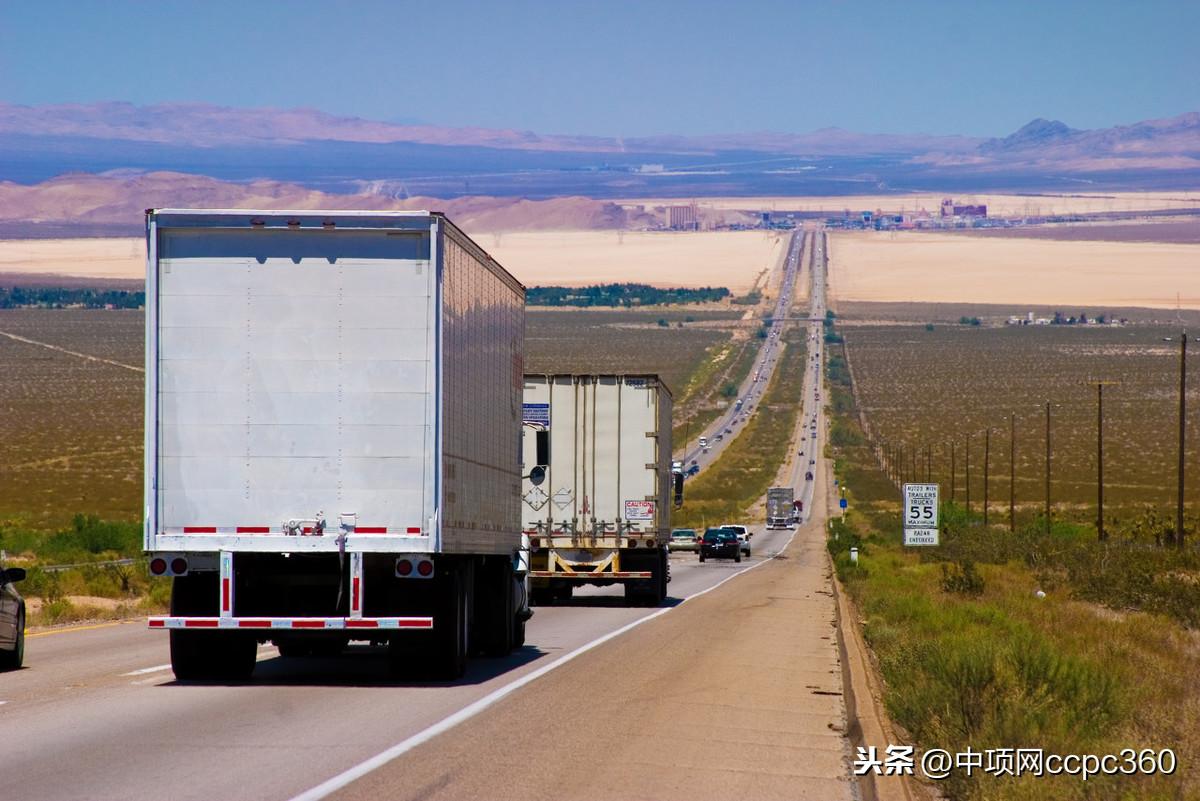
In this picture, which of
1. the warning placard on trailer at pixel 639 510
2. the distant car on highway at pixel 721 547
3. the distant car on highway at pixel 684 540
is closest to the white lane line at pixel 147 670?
the warning placard on trailer at pixel 639 510

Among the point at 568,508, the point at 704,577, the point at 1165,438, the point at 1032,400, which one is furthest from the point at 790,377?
the point at 568,508

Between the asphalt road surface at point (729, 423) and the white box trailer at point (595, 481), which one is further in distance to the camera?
the asphalt road surface at point (729, 423)

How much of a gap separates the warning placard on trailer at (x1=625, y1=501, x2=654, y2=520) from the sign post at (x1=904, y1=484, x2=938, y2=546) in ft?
39.8

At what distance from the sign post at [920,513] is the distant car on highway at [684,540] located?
32.8 meters

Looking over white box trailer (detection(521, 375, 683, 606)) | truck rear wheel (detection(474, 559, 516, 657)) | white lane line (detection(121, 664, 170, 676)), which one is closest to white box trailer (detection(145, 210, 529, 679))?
white lane line (detection(121, 664, 170, 676))

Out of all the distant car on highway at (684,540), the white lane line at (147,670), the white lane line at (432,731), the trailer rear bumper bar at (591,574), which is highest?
the white lane line at (432,731)

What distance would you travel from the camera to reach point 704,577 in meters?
51.0

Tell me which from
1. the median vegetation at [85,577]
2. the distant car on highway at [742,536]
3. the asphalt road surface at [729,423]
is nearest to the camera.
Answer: the median vegetation at [85,577]

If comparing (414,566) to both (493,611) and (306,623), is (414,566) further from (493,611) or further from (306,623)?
(493,611)

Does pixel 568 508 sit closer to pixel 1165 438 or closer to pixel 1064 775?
pixel 1064 775

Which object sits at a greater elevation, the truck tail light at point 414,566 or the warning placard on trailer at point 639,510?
the truck tail light at point 414,566

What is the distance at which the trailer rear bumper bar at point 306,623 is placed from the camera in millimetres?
15766

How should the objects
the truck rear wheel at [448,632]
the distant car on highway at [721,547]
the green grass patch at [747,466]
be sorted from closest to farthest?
the truck rear wheel at [448,632] → the distant car on highway at [721,547] → the green grass patch at [747,466]

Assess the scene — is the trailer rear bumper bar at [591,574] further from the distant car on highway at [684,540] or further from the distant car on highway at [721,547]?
the distant car on highway at [684,540]
